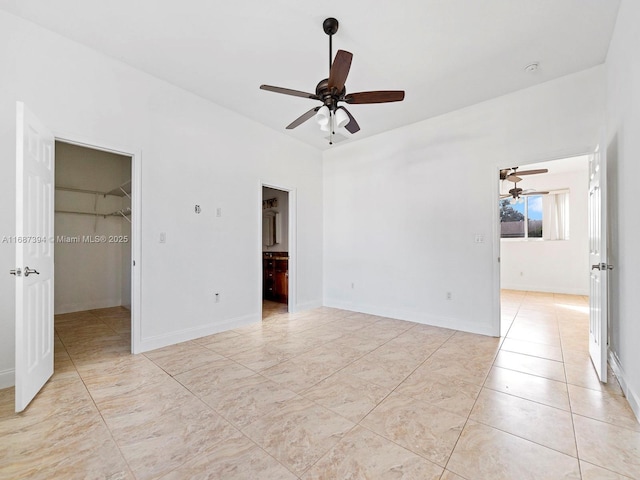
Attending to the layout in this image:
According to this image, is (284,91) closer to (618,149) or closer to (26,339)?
(26,339)

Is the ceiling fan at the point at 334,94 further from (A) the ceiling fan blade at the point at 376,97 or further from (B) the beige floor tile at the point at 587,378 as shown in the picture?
(B) the beige floor tile at the point at 587,378

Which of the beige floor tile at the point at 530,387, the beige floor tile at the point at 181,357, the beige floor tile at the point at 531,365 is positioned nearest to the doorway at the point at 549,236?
the beige floor tile at the point at 531,365

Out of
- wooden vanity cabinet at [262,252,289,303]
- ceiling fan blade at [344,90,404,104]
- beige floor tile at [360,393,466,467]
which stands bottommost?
beige floor tile at [360,393,466,467]

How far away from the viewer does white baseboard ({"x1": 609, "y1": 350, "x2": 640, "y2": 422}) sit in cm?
188

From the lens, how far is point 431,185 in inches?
163

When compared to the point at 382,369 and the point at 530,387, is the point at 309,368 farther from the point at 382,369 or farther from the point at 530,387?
the point at 530,387

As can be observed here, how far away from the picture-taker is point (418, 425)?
182cm

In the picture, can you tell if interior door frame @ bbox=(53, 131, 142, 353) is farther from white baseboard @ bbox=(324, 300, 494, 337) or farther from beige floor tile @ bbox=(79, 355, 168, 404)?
white baseboard @ bbox=(324, 300, 494, 337)

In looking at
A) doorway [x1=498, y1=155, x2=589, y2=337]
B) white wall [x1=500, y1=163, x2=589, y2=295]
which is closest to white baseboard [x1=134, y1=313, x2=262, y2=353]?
doorway [x1=498, y1=155, x2=589, y2=337]

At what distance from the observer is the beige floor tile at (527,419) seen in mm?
1677

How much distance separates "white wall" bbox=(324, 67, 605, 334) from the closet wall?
401cm

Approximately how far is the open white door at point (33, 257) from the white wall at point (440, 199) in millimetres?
3770

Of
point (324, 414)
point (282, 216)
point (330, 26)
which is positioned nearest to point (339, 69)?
point (330, 26)

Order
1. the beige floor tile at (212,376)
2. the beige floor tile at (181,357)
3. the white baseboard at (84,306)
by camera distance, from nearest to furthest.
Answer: the beige floor tile at (212,376)
the beige floor tile at (181,357)
the white baseboard at (84,306)
